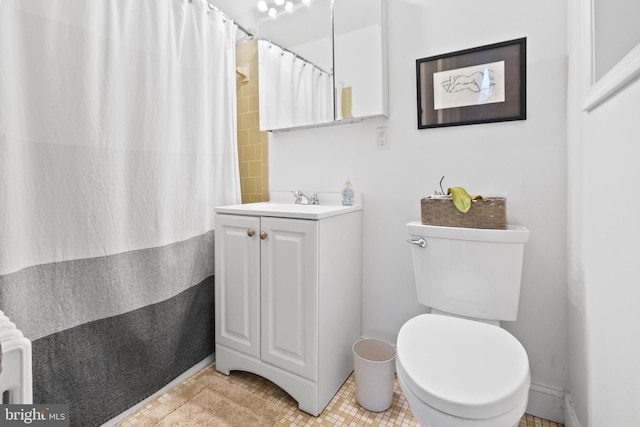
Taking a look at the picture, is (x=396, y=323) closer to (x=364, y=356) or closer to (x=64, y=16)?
(x=364, y=356)

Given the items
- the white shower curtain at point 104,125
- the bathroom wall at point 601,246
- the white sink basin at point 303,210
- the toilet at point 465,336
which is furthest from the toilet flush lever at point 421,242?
the white shower curtain at point 104,125

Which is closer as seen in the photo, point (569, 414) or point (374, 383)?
point (569, 414)

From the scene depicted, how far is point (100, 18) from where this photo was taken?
125 centimetres

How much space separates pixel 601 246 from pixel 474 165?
0.65 metres

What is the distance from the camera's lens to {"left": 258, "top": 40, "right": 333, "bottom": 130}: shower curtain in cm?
173

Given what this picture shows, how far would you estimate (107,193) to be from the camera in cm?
129

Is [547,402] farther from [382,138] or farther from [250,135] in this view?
[250,135]

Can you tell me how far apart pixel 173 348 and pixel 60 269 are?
25.9 inches

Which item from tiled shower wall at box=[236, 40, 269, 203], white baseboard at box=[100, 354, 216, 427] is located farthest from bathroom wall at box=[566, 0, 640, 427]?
white baseboard at box=[100, 354, 216, 427]

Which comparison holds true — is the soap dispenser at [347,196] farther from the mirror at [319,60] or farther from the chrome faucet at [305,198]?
the mirror at [319,60]

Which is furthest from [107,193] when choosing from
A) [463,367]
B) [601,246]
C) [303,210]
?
[601,246]

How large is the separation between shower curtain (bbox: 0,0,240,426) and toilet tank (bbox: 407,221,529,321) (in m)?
1.17

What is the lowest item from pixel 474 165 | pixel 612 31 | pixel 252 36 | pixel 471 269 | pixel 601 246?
pixel 471 269
